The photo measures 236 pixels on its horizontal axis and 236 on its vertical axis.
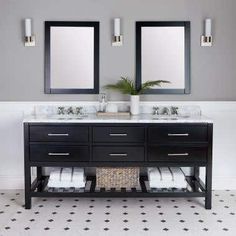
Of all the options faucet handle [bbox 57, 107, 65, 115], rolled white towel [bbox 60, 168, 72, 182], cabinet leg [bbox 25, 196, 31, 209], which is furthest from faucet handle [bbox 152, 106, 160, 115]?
cabinet leg [bbox 25, 196, 31, 209]

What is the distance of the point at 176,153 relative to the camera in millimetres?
3029

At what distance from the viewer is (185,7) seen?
135 inches

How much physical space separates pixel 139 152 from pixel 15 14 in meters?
1.92

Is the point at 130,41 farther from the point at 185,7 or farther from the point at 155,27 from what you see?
the point at 185,7

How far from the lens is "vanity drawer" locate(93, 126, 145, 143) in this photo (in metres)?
3.01

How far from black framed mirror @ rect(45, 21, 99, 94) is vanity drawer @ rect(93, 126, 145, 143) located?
643 millimetres

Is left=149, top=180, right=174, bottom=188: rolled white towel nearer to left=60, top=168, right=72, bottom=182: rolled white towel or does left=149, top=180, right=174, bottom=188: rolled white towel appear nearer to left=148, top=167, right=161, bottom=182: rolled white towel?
left=148, top=167, right=161, bottom=182: rolled white towel

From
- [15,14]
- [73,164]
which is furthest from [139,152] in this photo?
[15,14]

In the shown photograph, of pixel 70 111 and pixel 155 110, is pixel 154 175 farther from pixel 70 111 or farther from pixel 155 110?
pixel 70 111

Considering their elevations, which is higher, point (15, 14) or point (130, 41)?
point (15, 14)

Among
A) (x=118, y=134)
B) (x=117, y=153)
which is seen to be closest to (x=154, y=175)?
(x=117, y=153)

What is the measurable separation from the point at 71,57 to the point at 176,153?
57.7 inches

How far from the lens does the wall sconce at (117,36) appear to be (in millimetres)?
3389

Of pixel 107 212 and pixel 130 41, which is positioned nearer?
pixel 107 212
